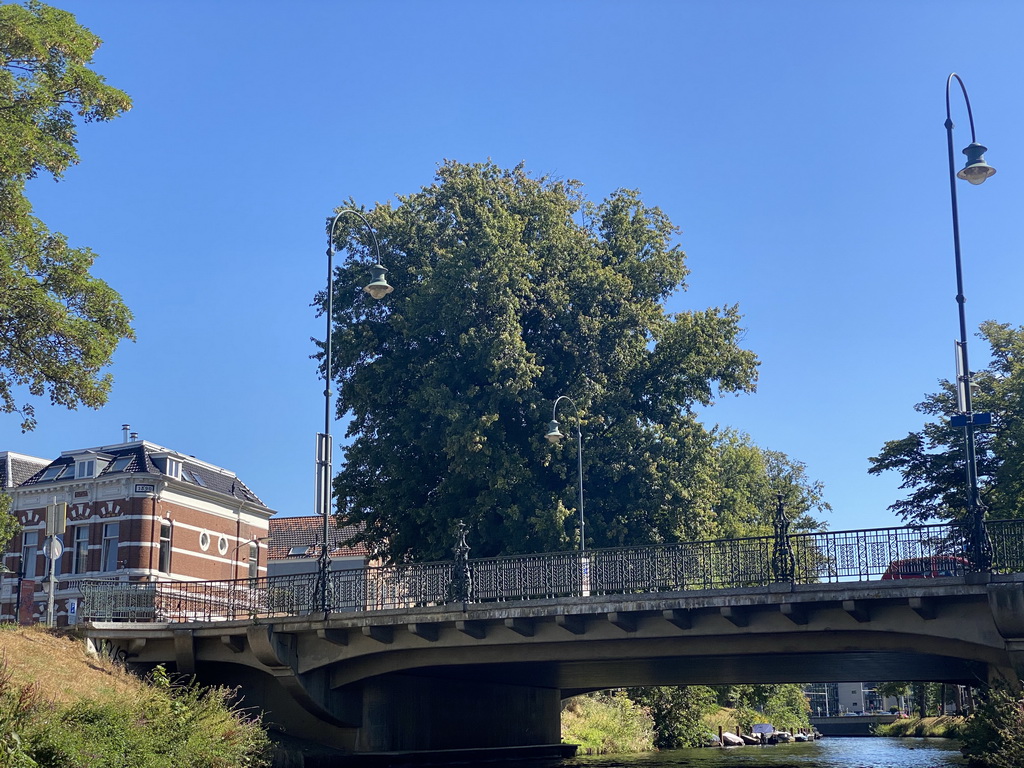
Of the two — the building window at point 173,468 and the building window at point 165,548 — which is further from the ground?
the building window at point 173,468

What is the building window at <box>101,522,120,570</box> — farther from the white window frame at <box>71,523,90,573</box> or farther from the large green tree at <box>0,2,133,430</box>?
the large green tree at <box>0,2,133,430</box>

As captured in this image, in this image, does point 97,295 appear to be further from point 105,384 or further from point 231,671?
point 231,671

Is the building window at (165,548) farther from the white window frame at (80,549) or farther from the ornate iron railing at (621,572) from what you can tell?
the ornate iron railing at (621,572)

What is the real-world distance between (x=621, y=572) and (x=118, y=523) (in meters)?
31.4

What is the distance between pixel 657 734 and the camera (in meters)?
49.1

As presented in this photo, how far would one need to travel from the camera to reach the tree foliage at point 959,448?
122ft

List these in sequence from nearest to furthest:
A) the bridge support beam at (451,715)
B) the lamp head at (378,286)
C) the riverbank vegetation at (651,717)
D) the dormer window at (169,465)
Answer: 1. the lamp head at (378,286)
2. the bridge support beam at (451,715)
3. the riverbank vegetation at (651,717)
4. the dormer window at (169,465)

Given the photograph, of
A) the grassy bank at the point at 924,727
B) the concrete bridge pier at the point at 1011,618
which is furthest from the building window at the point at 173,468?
the grassy bank at the point at 924,727

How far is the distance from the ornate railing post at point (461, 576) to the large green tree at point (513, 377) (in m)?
6.79

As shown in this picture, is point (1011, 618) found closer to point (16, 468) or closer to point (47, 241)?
point (47, 241)

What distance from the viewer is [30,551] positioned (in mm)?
51062

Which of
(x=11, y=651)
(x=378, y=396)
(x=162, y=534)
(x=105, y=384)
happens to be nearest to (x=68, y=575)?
(x=162, y=534)

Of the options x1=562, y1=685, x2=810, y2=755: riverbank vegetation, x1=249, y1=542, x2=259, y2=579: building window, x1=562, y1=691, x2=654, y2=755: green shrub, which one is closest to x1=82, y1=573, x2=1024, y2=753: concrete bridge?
x1=562, y1=691, x2=654, y2=755: green shrub

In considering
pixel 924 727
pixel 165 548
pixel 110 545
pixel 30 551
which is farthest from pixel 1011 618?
pixel 924 727
